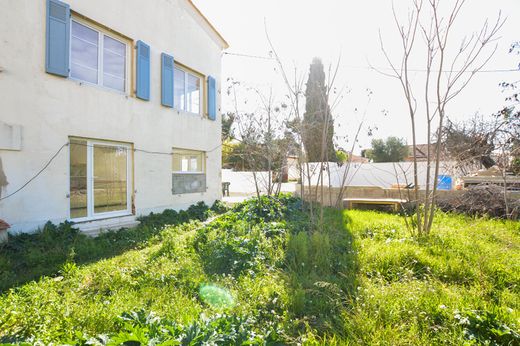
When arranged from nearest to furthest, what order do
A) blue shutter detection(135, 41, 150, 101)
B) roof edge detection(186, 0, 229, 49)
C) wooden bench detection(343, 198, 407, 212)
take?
blue shutter detection(135, 41, 150, 101) → wooden bench detection(343, 198, 407, 212) → roof edge detection(186, 0, 229, 49)

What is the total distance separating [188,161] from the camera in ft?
29.9

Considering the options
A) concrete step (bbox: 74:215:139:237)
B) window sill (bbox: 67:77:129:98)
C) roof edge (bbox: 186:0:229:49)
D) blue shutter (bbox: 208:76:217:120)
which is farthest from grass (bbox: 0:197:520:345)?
roof edge (bbox: 186:0:229:49)

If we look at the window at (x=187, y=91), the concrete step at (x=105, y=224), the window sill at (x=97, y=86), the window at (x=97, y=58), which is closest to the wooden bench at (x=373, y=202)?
the window at (x=187, y=91)

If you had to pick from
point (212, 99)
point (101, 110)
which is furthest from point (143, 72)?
point (212, 99)

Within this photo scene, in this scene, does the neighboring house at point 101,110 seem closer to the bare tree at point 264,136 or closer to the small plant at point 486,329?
the bare tree at point 264,136

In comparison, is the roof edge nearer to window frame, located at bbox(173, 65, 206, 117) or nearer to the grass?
window frame, located at bbox(173, 65, 206, 117)

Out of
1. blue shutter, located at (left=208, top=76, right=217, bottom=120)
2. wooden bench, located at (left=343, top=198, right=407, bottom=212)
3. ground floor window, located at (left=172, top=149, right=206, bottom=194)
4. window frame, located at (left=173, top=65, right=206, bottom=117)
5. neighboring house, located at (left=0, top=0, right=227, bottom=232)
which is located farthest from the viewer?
blue shutter, located at (left=208, top=76, right=217, bottom=120)

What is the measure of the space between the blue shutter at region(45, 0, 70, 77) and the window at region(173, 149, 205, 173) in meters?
3.59

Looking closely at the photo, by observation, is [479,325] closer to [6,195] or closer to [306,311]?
[306,311]

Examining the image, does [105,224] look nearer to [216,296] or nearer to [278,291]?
[216,296]

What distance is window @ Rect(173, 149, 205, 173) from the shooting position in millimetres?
8555

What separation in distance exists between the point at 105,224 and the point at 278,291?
15.8 feet

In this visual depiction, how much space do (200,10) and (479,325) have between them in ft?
33.7

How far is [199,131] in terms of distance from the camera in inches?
367
